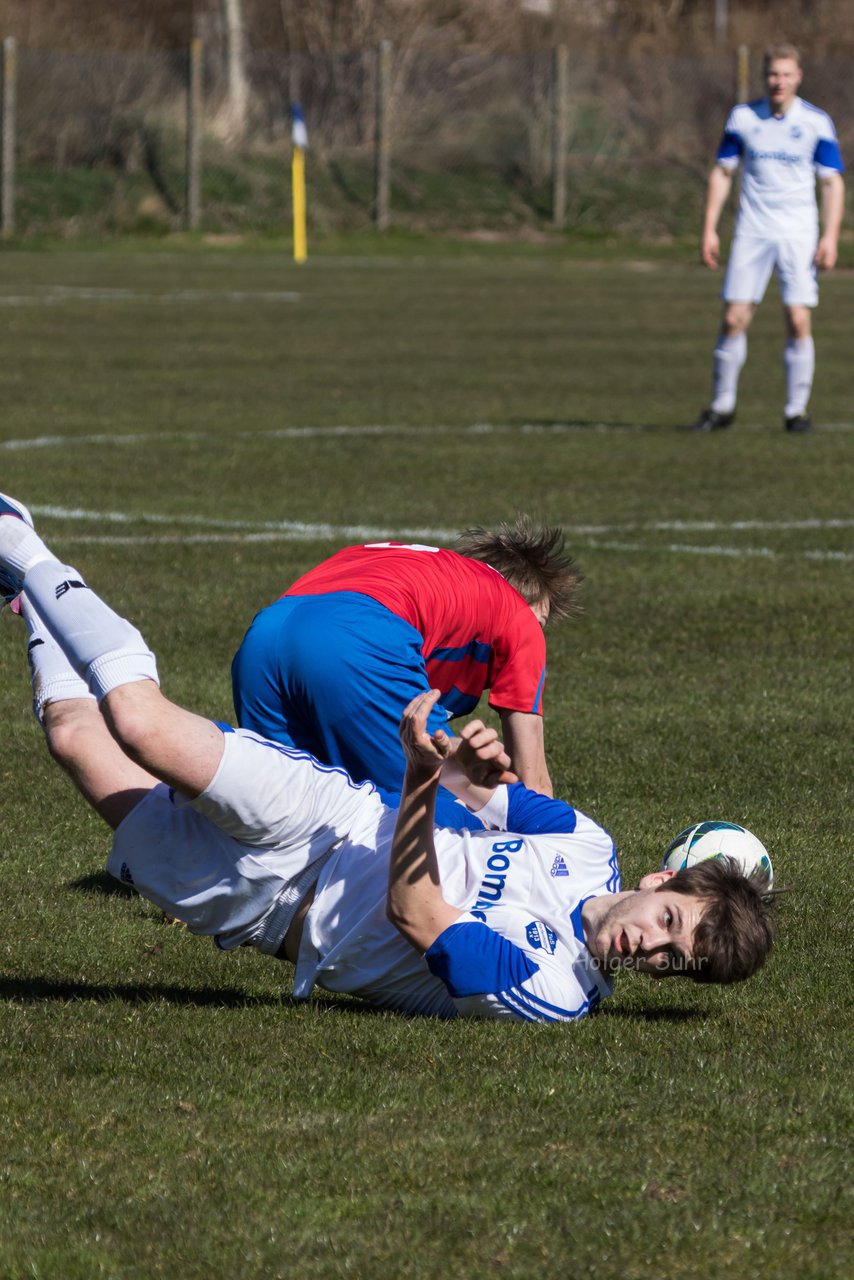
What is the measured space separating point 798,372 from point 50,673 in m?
10.9

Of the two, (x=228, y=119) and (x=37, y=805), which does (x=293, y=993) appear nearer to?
(x=37, y=805)

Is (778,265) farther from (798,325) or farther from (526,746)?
(526,746)

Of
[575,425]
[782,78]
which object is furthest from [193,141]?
[782,78]

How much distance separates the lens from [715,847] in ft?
16.7

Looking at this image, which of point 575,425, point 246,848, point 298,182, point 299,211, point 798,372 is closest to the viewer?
point 246,848

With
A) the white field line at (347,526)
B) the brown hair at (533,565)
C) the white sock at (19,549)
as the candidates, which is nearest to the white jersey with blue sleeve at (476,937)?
the white sock at (19,549)

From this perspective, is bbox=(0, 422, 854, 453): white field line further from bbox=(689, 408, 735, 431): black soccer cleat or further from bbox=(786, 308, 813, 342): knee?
bbox=(786, 308, 813, 342): knee

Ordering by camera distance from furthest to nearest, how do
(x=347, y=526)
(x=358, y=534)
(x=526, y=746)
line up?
(x=347, y=526)
(x=358, y=534)
(x=526, y=746)

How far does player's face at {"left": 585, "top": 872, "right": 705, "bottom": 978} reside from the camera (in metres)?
4.34

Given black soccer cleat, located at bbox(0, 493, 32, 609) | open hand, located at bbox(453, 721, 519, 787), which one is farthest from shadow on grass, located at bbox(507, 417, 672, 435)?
open hand, located at bbox(453, 721, 519, 787)

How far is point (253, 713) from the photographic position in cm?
521

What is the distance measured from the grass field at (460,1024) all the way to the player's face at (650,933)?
0.13 meters

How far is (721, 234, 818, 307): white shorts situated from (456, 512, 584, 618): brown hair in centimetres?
935

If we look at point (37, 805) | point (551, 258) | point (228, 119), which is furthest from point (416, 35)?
point (37, 805)
